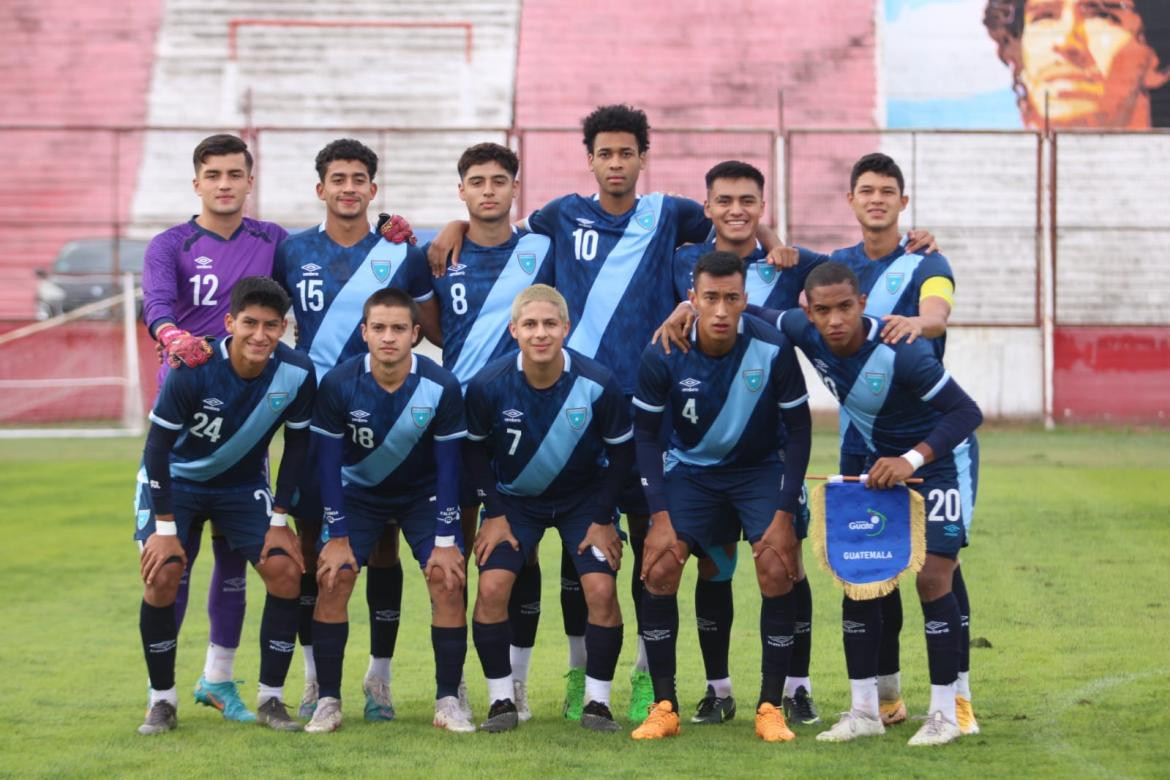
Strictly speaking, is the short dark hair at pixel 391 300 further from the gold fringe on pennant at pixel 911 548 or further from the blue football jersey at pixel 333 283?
the gold fringe on pennant at pixel 911 548

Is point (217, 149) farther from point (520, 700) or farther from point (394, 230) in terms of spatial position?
point (520, 700)

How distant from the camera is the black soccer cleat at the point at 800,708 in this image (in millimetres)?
6273

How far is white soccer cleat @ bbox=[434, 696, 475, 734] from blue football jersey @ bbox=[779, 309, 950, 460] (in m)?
1.95

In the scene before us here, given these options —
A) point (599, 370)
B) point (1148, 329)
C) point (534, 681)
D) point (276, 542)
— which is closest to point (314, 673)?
point (276, 542)

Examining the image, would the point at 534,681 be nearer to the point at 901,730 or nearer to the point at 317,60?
the point at 901,730

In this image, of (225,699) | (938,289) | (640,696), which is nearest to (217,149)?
(225,699)

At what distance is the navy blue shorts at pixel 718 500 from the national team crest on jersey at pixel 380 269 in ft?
5.04

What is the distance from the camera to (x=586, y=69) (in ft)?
94.8

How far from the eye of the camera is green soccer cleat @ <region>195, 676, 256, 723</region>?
6.49m

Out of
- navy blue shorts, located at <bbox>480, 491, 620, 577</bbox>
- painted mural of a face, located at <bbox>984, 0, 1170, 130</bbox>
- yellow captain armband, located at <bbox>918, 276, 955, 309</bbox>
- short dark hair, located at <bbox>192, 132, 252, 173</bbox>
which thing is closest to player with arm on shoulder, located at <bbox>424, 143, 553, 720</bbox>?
navy blue shorts, located at <bbox>480, 491, 620, 577</bbox>

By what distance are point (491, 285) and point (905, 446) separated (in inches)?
74.9

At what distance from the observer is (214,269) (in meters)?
6.55

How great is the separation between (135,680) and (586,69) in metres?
22.9

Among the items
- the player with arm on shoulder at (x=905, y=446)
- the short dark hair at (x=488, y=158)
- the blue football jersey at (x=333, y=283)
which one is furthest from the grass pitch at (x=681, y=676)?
the short dark hair at (x=488, y=158)
